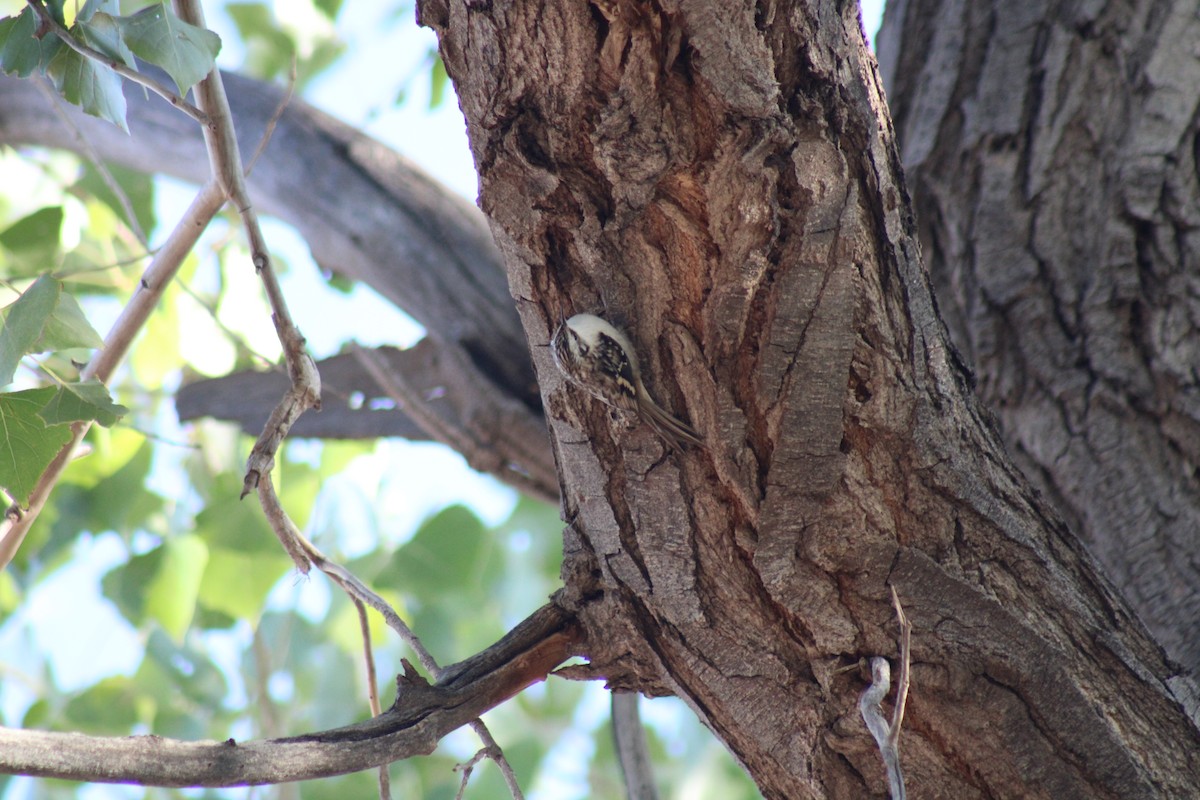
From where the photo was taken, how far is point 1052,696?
1.33m

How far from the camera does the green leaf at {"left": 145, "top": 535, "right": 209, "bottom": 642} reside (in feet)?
9.57

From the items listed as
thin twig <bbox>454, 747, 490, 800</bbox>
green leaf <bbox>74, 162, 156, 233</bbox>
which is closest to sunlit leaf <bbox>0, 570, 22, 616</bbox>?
green leaf <bbox>74, 162, 156, 233</bbox>

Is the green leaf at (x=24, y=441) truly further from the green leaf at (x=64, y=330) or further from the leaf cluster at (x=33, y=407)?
the green leaf at (x=64, y=330)

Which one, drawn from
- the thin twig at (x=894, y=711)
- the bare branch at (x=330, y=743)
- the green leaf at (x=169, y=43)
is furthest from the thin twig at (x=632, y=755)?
the green leaf at (x=169, y=43)

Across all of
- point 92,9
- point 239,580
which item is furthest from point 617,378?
point 239,580

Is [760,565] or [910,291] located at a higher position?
[910,291]

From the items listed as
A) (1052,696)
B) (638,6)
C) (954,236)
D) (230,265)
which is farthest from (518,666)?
(230,265)

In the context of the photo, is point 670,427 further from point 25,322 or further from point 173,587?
point 173,587

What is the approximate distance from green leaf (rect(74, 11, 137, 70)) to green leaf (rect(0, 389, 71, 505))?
0.43m

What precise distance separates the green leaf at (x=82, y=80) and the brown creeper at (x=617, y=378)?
2.11 ft

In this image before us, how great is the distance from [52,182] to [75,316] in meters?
3.55

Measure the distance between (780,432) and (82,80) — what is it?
3.30 feet

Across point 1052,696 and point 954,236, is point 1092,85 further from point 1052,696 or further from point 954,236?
point 1052,696

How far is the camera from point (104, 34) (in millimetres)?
1183
